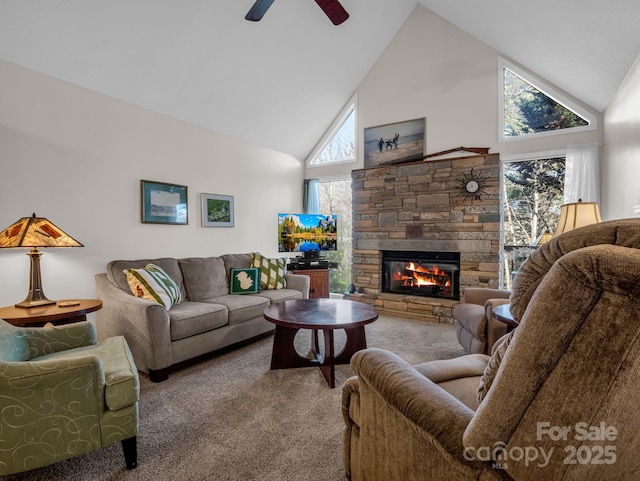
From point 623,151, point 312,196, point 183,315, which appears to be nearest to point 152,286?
point 183,315

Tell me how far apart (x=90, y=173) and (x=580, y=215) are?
13.9 ft

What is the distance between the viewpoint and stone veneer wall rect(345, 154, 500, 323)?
4.14 metres

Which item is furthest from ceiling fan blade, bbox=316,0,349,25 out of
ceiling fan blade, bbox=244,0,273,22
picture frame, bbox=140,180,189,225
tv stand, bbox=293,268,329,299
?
tv stand, bbox=293,268,329,299

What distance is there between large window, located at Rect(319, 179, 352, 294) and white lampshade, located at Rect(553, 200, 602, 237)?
125 inches

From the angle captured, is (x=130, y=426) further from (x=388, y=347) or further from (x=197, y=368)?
(x=388, y=347)

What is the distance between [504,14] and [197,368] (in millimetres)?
4366

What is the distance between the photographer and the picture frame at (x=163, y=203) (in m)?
3.52

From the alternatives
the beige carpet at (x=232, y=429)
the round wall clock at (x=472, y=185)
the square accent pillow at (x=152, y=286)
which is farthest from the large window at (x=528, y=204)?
the square accent pillow at (x=152, y=286)

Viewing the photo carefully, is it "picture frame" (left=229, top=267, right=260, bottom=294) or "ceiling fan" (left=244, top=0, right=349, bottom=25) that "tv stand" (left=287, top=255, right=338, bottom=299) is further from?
"ceiling fan" (left=244, top=0, right=349, bottom=25)

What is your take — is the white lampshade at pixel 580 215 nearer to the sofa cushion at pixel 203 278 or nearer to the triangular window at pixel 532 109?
the triangular window at pixel 532 109

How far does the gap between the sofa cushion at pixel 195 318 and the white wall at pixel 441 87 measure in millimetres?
Answer: 3478

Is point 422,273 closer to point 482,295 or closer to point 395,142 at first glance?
point 482,295

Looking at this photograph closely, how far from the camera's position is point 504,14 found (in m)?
3.24

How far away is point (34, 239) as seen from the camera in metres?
2.25
